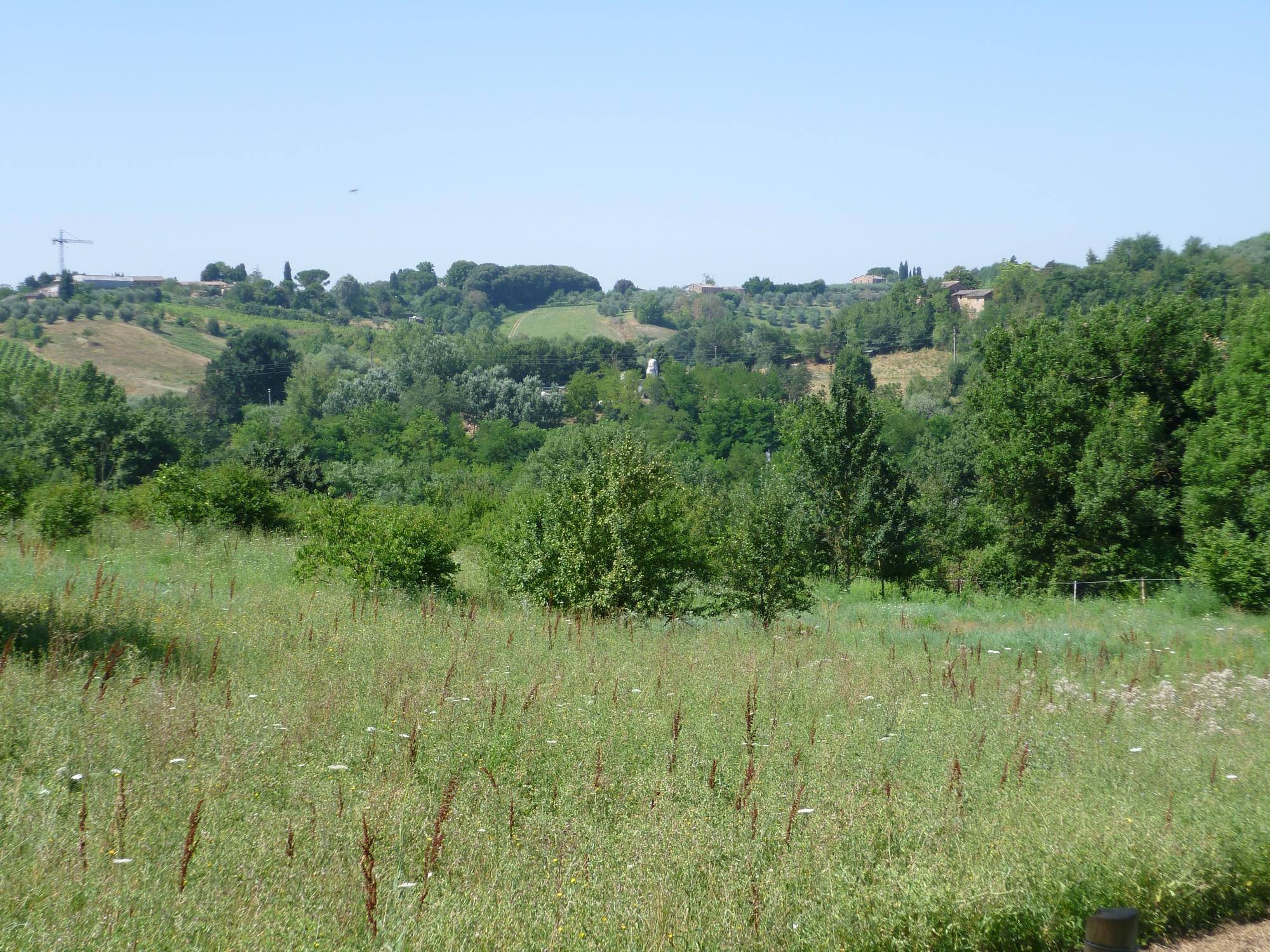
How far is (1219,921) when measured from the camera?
4.60 m

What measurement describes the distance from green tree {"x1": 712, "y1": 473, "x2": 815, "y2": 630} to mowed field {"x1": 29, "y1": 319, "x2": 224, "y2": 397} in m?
85.1

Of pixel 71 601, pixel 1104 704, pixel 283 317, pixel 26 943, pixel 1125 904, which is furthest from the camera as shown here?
pixel 283 317

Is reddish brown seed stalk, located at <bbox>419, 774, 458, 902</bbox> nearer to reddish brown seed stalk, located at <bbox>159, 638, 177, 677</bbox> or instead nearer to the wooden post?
the wooden post

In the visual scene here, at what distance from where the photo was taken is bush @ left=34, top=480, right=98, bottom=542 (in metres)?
16.3

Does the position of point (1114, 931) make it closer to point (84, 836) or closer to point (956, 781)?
point (956, 781)

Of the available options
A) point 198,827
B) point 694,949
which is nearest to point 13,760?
point 198,827

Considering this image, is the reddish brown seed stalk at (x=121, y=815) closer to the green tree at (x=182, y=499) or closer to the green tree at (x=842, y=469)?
the green tree at (x=182, y=499)

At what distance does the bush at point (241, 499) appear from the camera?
66.9 feet

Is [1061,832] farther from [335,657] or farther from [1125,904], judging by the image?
[335,657]

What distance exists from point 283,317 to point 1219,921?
170166mm

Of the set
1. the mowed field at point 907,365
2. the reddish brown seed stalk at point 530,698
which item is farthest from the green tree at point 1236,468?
the mowed field at point 907,365

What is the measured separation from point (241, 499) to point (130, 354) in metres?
97.4

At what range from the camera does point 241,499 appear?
21.1 m

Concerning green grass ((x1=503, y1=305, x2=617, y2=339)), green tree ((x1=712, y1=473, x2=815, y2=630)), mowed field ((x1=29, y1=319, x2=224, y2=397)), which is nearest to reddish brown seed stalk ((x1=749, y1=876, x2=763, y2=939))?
green tree ((x1=712, y1=473, x2=815, y2=630))
